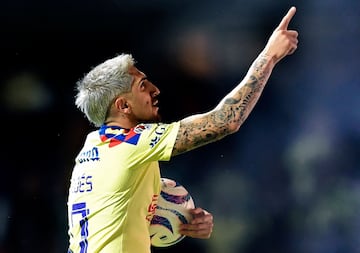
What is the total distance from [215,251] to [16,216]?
75 centimetres

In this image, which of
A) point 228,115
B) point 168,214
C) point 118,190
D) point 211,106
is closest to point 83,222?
point 118,190

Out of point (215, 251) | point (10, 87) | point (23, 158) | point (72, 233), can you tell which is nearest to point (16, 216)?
point (23, 158)

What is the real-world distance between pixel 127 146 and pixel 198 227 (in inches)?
13.3

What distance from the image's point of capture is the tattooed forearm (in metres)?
1.18

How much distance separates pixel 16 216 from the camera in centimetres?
228

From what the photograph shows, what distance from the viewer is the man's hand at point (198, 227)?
143 centimetres

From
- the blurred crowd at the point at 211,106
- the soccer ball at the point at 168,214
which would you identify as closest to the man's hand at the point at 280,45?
the soccer ball at the point at 168,214

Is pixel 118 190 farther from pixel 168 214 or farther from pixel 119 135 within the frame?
pixel 168 214

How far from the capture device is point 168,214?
142 cm

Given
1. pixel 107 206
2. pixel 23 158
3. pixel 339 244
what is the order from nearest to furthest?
pixel 107 206, pixel 339 244, pixel 23 158

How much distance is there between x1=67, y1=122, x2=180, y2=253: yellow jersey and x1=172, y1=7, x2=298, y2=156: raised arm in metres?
0.02

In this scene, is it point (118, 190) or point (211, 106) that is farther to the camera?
point (211, 106)

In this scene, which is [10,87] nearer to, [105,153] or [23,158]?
[23,158]

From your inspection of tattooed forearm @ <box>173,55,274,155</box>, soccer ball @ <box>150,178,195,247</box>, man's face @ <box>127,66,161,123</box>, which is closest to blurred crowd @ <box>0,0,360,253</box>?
soccer ball @ <box>150,178,195,247</box>
